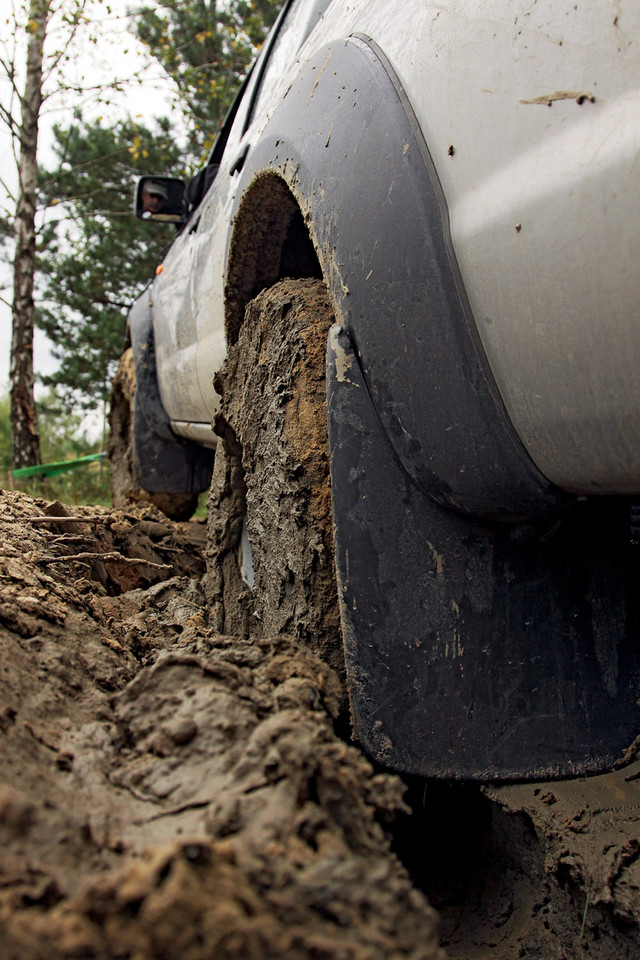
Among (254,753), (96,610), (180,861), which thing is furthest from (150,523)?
(180,861)

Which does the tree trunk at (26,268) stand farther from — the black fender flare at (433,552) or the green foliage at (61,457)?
the black fender flare at (433,552)

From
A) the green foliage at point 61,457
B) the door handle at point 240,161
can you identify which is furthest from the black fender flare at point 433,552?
the green foliage at point 61,457

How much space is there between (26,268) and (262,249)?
21.0ft

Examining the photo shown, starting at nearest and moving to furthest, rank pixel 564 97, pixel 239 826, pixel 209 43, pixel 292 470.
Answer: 1. pixel 239 826
2. pixel 564 97
3. pixel 292 470
4. pixel 209 43

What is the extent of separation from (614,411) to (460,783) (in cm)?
69

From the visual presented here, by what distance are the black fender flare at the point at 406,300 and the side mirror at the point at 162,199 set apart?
2.41m

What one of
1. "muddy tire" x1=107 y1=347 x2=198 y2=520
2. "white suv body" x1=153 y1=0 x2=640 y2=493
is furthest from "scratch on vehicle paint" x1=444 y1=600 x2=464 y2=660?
"muddy tire" x1=107 y1=347 x2=198 y2=520

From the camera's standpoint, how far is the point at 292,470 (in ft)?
4.75

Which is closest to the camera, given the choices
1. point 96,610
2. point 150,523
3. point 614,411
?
point 614,411

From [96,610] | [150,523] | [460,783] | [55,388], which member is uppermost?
[55,388]

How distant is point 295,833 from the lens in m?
0.72

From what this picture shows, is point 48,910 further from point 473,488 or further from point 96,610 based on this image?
point 96,610

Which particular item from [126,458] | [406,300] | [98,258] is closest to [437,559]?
[406,300]

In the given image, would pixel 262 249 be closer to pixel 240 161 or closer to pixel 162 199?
pixel 240 161
